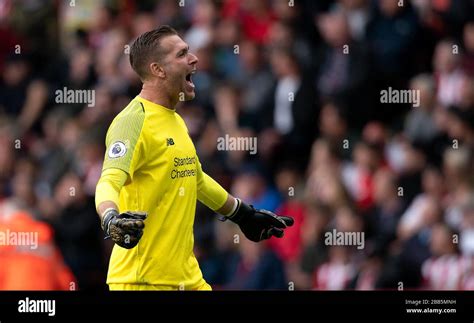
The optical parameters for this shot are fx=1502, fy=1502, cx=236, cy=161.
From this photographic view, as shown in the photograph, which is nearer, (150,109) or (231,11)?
(150,109)

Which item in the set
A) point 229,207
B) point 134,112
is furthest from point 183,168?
point 229,207

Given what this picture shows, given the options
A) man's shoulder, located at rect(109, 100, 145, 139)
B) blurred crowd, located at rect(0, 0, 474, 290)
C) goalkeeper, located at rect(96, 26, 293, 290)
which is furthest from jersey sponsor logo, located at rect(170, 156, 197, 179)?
blurred crowd, located at rect(0, 0, 474, 290)

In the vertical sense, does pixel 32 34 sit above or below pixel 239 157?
above

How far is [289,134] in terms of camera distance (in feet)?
43.1

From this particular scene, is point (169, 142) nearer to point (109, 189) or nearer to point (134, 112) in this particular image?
point (134, 112)

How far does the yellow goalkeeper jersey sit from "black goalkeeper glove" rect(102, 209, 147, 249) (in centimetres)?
56

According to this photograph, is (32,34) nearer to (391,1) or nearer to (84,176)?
(84,176)

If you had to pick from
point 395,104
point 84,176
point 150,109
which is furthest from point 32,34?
point 150,109

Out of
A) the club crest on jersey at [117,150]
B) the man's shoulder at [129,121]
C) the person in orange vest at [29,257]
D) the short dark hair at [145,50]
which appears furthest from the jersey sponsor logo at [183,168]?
the person in orange vest at [29,257]

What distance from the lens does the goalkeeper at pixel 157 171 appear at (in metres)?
7.63

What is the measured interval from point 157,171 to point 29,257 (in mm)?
5364

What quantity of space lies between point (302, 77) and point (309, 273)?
1824mm
